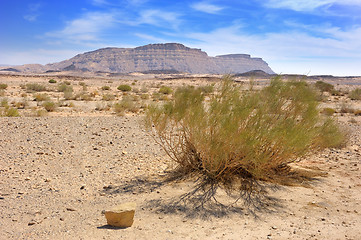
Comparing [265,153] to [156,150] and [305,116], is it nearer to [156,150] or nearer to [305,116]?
[305,116]

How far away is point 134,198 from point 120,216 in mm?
1177

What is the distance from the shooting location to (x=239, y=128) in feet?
21.7

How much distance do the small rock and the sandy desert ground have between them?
114 millimetres

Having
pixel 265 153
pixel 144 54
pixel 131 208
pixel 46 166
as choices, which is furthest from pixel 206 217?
pixel 144 54

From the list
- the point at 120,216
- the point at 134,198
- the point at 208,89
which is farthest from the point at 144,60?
the point at 120,216

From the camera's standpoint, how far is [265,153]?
6625 millimetres

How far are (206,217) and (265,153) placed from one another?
1.99 metres

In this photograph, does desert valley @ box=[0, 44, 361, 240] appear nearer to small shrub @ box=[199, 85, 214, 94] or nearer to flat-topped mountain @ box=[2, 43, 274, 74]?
small shrub @ box=[199, 85, 214, 94]

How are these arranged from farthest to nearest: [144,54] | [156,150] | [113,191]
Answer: [144,54] → [156,150] → [113,191]

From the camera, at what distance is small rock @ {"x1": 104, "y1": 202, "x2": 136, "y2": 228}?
5.05 meters

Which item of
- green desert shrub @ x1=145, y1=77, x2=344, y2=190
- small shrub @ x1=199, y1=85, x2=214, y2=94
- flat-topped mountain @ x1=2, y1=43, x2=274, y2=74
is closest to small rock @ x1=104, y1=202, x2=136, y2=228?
green desert shrub @ x1=145, y1=77, x2=344, y2=190

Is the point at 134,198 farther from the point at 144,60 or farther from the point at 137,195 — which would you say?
the point at 144,60

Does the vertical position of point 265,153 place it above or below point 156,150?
above

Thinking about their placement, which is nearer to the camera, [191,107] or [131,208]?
[131,208]
